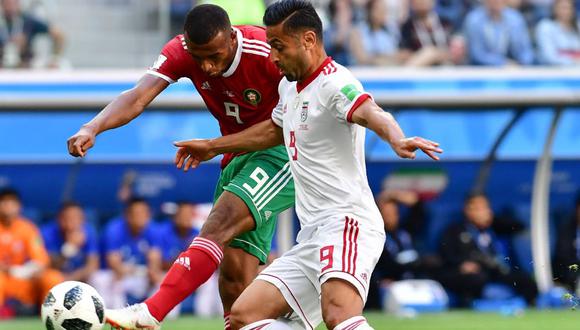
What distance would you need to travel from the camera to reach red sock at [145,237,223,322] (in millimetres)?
7266

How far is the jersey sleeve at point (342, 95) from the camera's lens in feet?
21.2

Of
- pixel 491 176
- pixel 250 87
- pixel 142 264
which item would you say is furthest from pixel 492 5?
pixel 250 87

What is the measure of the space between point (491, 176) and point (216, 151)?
8.51m

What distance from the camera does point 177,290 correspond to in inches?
290

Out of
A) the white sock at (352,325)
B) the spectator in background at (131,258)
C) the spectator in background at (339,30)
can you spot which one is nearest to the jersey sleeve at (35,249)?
the spectator in background at (131,258)

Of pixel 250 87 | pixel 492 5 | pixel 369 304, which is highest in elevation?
pixel 492 5

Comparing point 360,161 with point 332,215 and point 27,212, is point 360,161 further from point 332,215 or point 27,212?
point 27,212

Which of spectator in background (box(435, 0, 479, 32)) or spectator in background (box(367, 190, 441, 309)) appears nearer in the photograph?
spectator in background (box(367, 190, 441, 309))

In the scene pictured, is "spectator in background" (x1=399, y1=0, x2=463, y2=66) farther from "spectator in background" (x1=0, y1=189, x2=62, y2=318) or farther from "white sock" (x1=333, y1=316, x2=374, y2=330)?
"white sock" (x1=333, y1=316, x2=374, y2=330)

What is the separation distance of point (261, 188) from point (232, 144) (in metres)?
0.39

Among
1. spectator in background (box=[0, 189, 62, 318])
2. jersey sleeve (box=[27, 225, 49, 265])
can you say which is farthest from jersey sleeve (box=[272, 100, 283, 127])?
jersey sleeve (box=[27, 225, 49, 265])

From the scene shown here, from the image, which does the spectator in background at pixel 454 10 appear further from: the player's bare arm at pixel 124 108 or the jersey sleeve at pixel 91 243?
the player's bare arm at pixel 124 108

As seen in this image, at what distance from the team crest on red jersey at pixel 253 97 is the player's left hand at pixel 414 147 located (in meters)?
2.14

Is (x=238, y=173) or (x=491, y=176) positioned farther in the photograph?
(x=491, y=176)
